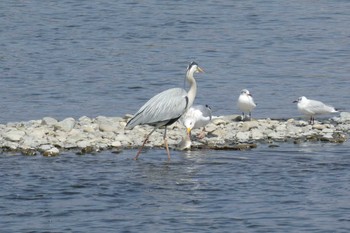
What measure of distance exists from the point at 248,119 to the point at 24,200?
7.11 metres

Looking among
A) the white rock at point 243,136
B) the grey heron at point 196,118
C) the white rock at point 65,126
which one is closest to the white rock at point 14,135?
the white rock at point 65,126

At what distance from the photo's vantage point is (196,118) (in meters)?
18.9

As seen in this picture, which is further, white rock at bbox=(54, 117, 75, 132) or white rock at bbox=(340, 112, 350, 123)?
white rock at bbox=(340, 112, 350, 123)

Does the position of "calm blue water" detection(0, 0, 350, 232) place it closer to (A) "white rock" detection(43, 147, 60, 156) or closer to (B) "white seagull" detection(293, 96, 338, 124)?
(A) "white rock" detection(43, 147, 60, 156)

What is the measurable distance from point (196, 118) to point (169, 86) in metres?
6.67

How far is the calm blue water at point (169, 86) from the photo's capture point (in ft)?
46.2

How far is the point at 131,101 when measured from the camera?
2367 centimetres

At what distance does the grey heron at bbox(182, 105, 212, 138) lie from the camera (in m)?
18.8

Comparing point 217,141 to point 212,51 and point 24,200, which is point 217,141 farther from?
point 212,51

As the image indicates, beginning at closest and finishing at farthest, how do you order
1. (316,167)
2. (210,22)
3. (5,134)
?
(316,167), (5,134), (210,22)

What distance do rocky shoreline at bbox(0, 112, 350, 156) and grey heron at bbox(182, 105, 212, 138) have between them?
10.2 inches

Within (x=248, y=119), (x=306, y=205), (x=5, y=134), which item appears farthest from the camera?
(x=248, y=119)

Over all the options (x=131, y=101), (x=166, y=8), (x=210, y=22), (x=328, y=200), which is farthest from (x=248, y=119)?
(x=166, y=8)

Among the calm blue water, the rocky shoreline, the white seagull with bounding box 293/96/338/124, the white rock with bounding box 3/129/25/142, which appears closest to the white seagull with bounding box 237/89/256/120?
the rocky shoreline
